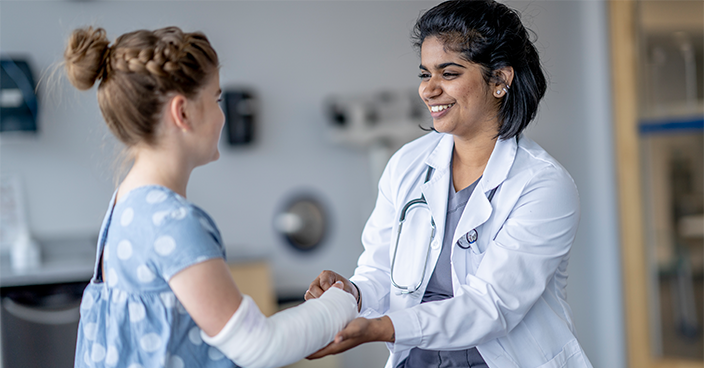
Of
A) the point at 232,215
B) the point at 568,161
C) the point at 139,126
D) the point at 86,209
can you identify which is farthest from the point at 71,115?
the point at 568,161

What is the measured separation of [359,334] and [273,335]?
211mm

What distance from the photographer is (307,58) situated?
11.8 ft

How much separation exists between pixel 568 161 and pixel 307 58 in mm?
1885

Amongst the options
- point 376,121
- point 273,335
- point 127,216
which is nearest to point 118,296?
point 127,216

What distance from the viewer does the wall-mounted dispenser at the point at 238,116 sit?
11.1 feet

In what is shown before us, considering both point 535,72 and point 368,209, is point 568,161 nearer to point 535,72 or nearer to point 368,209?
point 368,209

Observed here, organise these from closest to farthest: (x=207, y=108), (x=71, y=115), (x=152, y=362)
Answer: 1. (x=152, y=362)
2. (x=207, y=108)
3. (x=71, y=115)

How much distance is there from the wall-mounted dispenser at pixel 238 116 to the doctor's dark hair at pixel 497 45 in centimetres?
205

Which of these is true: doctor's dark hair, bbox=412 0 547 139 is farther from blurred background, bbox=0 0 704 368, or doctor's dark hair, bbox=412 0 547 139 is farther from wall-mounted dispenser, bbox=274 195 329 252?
wall-mounted dispenser, bbox=274 195 329 252

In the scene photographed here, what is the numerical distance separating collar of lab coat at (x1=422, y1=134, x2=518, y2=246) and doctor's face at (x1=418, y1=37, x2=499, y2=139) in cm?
9

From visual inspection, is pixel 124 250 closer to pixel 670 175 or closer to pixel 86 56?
pixel 86 56

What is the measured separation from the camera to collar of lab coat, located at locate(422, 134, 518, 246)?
1378 mm

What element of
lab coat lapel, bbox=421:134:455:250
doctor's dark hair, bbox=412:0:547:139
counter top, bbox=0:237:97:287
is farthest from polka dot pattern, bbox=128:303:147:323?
counter top, bbox=0:237:97:287

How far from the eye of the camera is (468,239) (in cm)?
138
